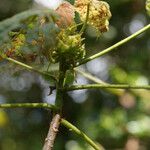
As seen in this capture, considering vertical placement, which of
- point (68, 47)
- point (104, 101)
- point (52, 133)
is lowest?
point (104, 101)

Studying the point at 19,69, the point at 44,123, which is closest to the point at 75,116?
the point at 44,123

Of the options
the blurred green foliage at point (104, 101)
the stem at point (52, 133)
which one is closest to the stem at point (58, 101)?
the stem at point (52, 133)

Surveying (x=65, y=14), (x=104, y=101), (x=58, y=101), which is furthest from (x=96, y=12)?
(x=104, y=101)

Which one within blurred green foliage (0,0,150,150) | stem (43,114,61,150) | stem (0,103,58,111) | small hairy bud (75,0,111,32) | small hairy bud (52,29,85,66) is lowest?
blurred green foliage (0,0,150,150)

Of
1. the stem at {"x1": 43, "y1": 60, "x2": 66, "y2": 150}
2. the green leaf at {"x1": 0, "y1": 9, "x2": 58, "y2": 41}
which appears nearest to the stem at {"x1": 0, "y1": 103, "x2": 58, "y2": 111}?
the stem at {"x1": 43, "y1": 60, "x2": 66, "y2": 150}

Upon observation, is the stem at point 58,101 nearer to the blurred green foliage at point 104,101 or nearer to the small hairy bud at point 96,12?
the small hairy bud at point 96,12

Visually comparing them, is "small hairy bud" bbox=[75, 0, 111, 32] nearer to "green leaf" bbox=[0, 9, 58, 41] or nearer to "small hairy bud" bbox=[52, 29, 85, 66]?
"small hairy bud" bbox=[52, 29, 85, 66]

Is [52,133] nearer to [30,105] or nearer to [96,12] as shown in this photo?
[30,105]
